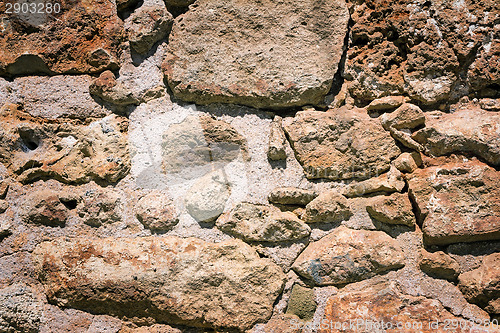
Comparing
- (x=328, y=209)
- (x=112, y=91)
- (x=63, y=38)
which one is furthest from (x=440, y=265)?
(x=63, y=38)

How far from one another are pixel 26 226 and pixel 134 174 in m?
0.38

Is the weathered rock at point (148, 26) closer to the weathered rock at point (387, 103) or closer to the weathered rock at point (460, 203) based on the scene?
the weathered rock at point (387, 103)

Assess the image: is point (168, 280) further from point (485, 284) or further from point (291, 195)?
point (485, 284)

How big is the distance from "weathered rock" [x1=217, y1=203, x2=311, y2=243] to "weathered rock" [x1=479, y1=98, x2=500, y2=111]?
2.07 ft

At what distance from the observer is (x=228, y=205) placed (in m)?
1.30

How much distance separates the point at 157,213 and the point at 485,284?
960 mm

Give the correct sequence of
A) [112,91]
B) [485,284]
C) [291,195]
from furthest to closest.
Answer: [112,91], [291,195], [485,284]

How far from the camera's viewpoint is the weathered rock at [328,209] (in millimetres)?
1258

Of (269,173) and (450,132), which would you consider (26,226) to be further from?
(450,132)

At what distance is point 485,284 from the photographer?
3.80ft

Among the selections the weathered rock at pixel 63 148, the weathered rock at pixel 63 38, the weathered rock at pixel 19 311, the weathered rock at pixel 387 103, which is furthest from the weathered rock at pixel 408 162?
the weathered rock at pixel 19 311

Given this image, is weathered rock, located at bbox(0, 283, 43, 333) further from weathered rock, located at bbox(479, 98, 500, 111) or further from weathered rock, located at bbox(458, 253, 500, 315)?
weathered rock, located at bbox(479, 98, 500, 111)

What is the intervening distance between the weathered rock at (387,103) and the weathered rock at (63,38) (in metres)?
0.85

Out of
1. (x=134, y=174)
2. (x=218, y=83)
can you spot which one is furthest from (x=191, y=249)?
(x=218, y=83)
